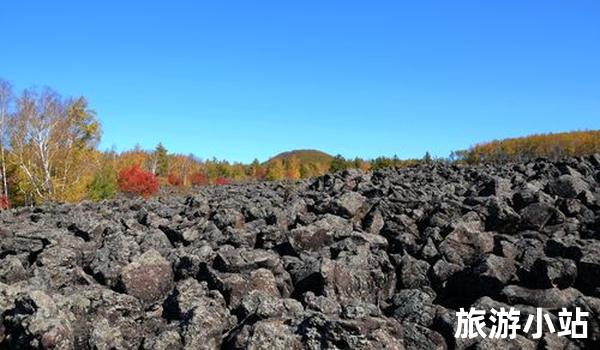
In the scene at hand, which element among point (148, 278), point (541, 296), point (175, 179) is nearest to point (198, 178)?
point (175, 179)

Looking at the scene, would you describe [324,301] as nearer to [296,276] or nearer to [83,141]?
[296,276]

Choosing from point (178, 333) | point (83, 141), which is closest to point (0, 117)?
point (83, 141)

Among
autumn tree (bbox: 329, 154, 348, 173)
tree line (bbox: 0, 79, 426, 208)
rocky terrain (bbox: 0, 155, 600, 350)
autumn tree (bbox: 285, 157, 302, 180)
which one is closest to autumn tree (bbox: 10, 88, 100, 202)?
tree line (bbox: 0, 79, 426, 208)

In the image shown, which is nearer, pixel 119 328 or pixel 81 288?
pixel 119 328

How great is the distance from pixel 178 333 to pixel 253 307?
103 centimetres

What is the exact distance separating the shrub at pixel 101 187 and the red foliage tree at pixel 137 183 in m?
5.29

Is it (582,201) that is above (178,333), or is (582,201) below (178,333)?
above

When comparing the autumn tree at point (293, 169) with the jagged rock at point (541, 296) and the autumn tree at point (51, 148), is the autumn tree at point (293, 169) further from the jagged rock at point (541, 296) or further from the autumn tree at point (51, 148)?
the jagged rock at point (541, 296)

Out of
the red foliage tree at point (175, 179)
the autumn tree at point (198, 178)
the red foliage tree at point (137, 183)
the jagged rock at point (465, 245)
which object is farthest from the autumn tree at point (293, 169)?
the jagged rock at point (465, 245)

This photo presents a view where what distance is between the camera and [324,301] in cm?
650

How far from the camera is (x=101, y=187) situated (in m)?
46.8

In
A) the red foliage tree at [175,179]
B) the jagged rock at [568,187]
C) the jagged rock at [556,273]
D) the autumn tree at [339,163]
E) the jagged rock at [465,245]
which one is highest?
the autumn tree at [339,163]

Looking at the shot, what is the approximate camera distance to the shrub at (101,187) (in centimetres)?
4488

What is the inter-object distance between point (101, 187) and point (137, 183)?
10470 mm
